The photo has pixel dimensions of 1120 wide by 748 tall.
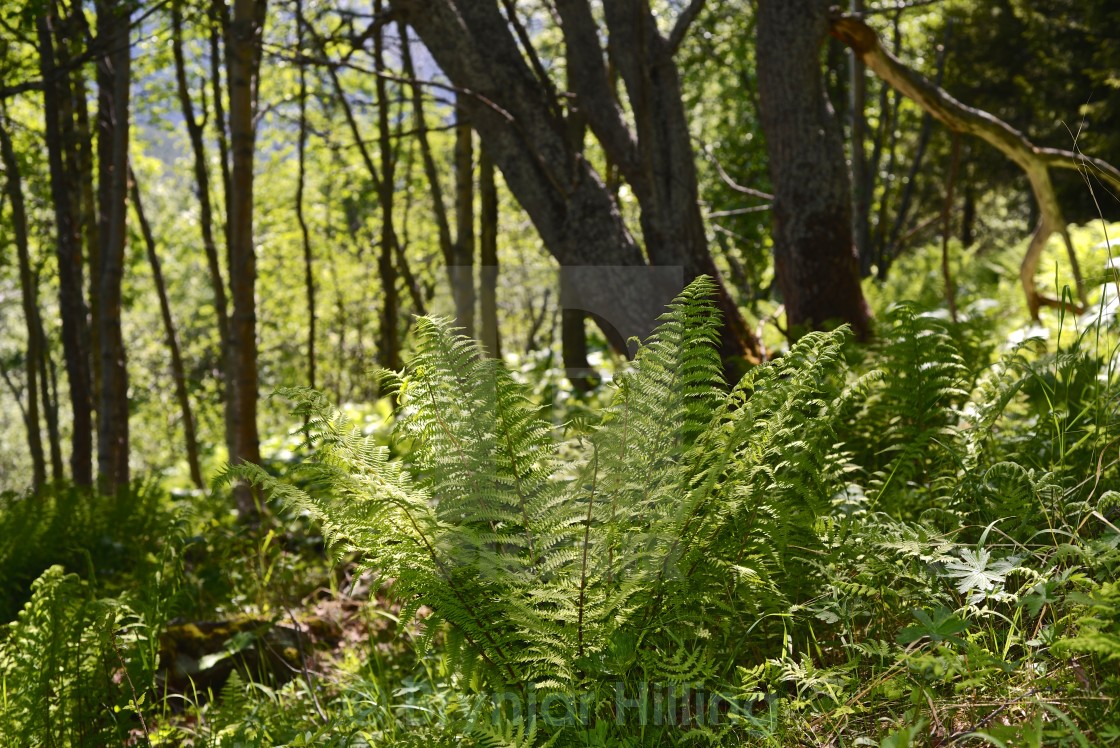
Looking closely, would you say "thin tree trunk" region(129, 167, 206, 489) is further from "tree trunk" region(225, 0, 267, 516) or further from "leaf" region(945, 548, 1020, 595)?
"leaf" region(945, 548, 1020, 595)

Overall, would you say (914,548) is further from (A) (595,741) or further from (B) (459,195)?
(B) (459,195)

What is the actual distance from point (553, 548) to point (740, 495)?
473 millimetres

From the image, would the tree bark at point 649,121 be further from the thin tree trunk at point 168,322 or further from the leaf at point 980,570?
the thin tree trunk at point 168,322

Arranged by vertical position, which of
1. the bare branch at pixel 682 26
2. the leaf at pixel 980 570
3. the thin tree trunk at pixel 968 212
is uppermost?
the thin tree trunk at pixel 968 212

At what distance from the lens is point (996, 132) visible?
383 centimetres

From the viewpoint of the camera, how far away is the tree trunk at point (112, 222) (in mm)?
5086

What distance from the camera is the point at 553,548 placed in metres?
1.97

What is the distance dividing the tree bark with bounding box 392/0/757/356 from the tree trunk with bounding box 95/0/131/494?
1.85 meters

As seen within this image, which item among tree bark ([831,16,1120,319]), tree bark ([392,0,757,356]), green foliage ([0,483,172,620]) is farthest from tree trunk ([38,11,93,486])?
tree bark ([831,16,1120,319])

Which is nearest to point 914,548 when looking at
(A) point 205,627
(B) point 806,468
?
(B) point 806,468

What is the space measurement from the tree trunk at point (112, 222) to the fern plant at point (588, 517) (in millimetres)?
3611

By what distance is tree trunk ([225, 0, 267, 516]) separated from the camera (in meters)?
4.30

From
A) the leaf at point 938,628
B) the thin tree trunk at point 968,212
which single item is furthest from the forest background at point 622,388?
the thin tree trunk at point 968,212

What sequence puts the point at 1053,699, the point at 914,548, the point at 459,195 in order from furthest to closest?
the point at 459,195 < the point at 914,548 < the point at 1053,699
